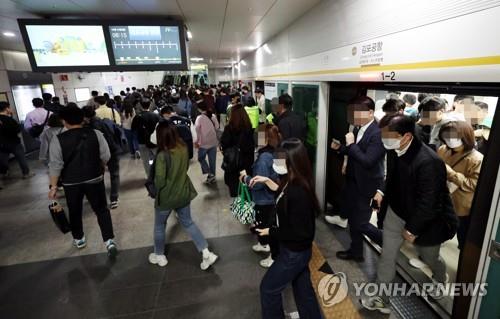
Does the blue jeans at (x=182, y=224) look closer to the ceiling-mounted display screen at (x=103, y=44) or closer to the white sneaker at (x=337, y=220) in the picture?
the white sneaker at (x=337, y=220)

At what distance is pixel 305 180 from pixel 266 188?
3.01 feet

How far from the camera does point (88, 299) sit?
2.68 metres

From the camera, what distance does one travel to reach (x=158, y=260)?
3135 millimetres

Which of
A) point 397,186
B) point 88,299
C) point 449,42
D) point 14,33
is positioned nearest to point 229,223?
point 88,299

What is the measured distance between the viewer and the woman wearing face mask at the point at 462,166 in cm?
238

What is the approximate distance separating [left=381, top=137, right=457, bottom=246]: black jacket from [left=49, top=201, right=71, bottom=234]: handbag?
3591 millimetres

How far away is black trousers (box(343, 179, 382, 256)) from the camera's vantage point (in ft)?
9.31

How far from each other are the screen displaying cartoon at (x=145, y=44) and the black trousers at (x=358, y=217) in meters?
3.28

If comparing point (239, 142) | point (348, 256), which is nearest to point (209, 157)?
point (239, 142)

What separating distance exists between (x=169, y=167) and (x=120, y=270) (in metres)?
1.41

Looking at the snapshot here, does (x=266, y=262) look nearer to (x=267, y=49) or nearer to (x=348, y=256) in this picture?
(x=348, y=256)

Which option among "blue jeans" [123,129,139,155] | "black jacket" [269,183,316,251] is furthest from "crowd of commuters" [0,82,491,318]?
"blue jeans" [123,129,139,155]

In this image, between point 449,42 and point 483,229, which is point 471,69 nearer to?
point 449,42

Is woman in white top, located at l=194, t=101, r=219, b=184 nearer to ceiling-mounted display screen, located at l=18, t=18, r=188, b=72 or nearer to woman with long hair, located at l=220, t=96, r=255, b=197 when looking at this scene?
ceiling-mounted display screen, located at l=18, t=18, r=188, b=72
